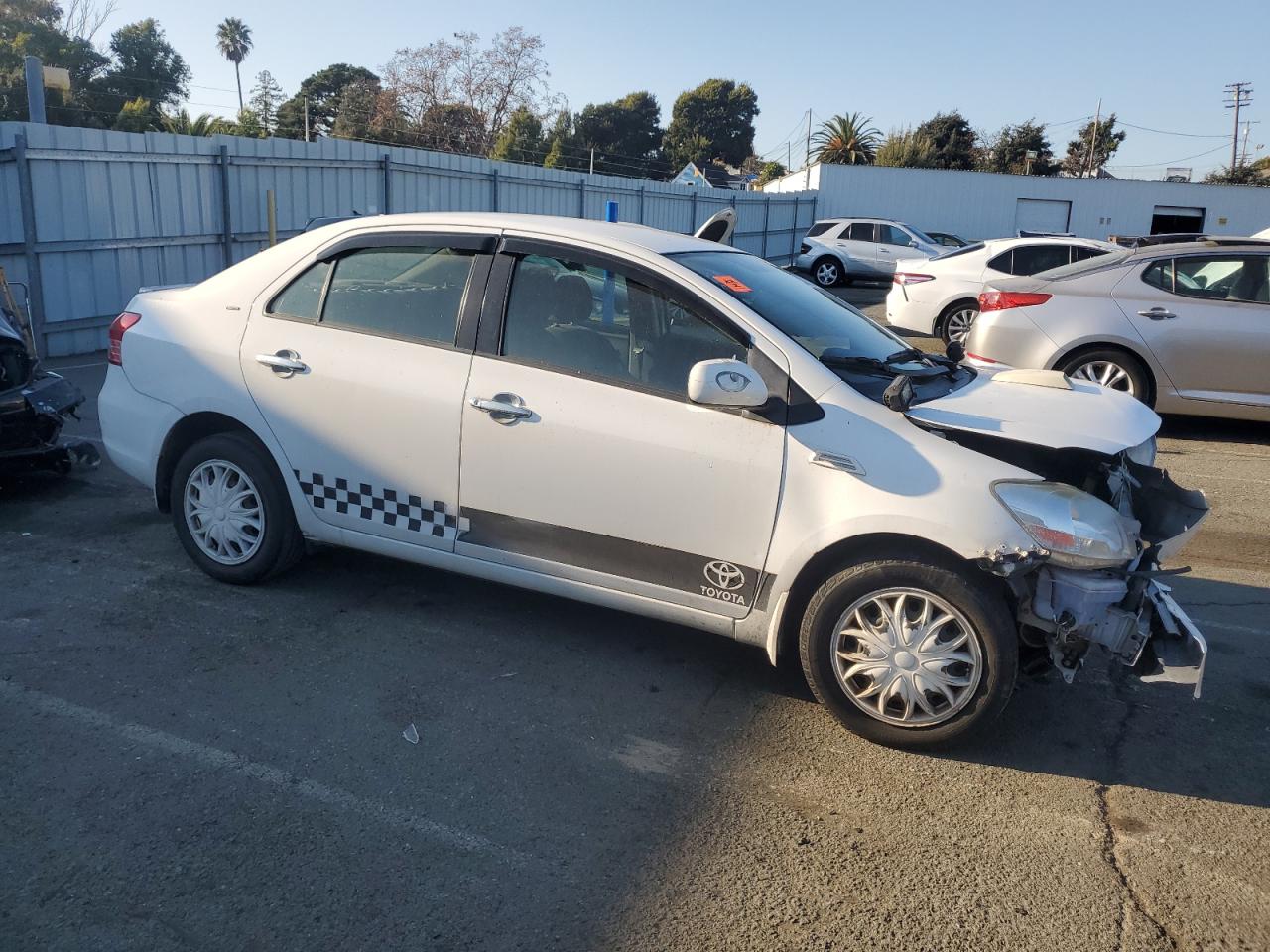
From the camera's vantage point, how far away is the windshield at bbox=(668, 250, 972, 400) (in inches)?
165

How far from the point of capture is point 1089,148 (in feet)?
229

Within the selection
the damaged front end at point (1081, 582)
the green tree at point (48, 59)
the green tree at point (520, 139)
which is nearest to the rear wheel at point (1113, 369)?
the damaged front end at point (1081, 582)

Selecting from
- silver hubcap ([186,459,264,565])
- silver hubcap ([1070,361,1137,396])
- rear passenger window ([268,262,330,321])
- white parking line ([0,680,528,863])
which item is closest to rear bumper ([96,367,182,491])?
silver hubcap ([186,459,264,565])

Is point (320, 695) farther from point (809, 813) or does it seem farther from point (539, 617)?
point (809, 813)

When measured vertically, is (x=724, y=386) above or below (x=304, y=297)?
below

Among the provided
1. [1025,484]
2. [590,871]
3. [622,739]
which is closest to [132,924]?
[590,871]

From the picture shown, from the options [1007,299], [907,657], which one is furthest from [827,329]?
[1007,299]

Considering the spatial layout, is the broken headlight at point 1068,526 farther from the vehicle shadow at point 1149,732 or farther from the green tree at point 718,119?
the green tree at point 718,119

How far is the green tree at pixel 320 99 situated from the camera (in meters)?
61.1

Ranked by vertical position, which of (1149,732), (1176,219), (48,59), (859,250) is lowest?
(1149,732)

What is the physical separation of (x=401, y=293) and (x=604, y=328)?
0.98m

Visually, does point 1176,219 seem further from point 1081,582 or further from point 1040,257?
point 1081,582

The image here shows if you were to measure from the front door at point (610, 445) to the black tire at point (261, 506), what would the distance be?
3.25 feet

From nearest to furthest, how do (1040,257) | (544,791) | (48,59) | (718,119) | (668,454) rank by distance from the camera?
(544,791) < (668,454) < (1040,257) < (48,59) < (718,119)
